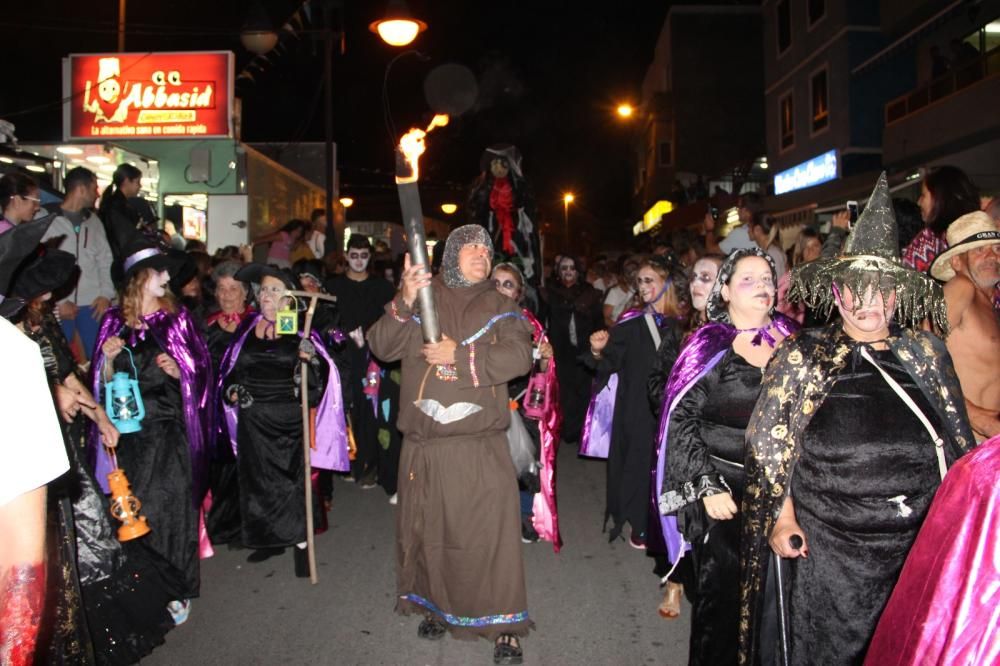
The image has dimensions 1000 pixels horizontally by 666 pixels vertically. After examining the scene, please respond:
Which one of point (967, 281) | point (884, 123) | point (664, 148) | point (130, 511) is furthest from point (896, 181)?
point (664, 148)

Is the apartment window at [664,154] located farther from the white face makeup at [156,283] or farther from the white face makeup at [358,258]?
the white face makeup at [156,283]

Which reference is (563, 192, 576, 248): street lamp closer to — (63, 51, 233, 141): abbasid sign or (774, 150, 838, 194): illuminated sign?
(774, 150, 838, 194): illuminated sign

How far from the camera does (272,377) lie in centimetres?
596

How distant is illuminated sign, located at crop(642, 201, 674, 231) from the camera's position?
1387 inches

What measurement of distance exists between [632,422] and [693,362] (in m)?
2.09

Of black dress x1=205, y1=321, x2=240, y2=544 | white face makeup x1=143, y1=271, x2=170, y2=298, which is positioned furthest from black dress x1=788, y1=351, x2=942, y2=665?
black dress x1=205, y1=321, x2=240, y2=544

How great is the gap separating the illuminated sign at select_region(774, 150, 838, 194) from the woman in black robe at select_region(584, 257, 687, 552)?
625 inches

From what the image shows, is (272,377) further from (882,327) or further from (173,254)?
(882,327)

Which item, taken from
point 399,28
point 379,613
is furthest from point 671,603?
point 399,28

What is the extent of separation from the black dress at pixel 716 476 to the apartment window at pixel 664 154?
37249 millimetres

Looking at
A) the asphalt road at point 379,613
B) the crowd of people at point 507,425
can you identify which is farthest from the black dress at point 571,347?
the asphalt road at point 379,613

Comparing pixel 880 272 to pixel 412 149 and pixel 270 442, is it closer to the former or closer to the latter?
pixel 412 149

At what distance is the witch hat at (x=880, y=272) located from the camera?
10.0 feet

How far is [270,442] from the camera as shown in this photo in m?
5.93
